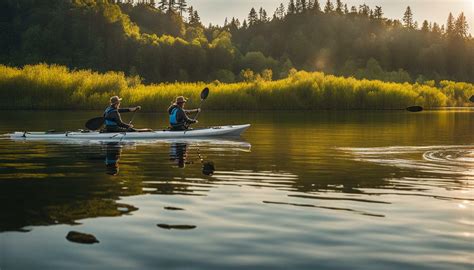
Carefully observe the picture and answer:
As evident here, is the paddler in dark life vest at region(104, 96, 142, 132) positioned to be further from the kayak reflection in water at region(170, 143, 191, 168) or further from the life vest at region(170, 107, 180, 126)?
the kayak reflection in water at region(170, 143, 191, 168)

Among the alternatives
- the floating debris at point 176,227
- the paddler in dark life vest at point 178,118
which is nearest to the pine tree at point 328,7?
the paddler in dark life vest at point 178,118

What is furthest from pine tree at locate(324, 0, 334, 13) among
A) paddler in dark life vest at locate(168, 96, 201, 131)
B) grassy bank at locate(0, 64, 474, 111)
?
paddler in dark life vest at locate(168, 96, 201, 131)

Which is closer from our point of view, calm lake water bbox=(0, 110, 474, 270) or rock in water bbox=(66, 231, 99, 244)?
calm lake water bbox=(0, 110, 474, 270)

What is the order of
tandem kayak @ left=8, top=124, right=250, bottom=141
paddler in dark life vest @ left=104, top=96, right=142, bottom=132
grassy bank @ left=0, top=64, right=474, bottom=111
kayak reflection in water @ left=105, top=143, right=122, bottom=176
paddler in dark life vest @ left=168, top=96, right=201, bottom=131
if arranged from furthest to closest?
grassy bank @ left=0, top=64, right=474, bottom=111 < paddler in dark life vest @ left=168, top=96, right=201, bottom=131 < tandem kayak @ left=8, top=124, right=250, bottom=141 < paddler in dark life vest @ left=104, top=96, right=142, bottom=132 < kayak reflection in water @ left=105, top=143, right=122, bottom=176

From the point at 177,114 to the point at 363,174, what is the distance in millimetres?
10442

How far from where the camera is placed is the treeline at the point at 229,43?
102 metres

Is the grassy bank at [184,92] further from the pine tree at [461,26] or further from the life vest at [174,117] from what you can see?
the pine tree at [461,26]

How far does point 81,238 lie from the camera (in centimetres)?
764

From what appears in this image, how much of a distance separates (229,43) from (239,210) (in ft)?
353

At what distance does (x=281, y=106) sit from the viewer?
2015 inches

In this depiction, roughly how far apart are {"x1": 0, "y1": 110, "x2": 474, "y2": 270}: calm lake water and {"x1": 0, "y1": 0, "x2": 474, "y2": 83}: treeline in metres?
43.5

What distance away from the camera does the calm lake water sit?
691cm

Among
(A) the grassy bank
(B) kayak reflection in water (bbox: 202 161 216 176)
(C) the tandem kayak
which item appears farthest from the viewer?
(A) the grassy bank

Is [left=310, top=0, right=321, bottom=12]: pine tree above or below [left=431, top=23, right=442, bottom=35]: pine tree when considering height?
above
